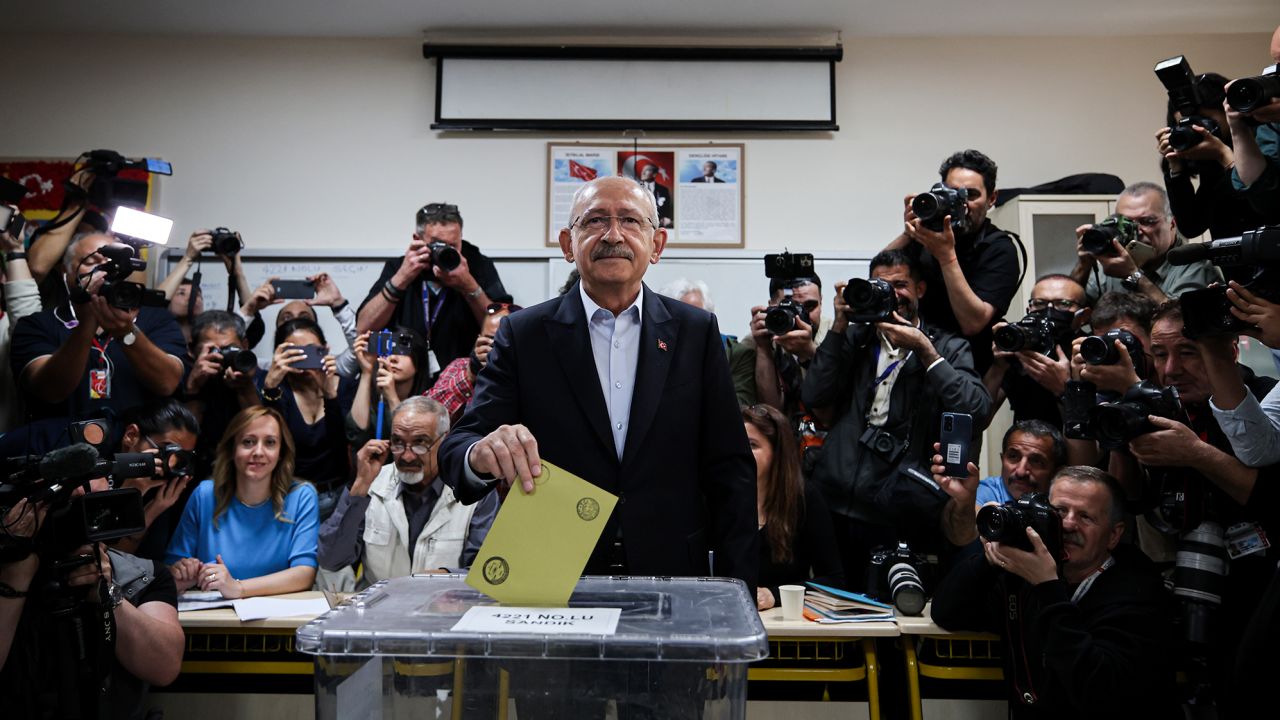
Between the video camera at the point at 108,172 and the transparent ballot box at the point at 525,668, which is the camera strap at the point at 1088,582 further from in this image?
the video camera at the point at 108,172

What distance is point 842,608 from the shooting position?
9.95 ft

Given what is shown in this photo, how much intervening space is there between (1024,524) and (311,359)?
2.86 m

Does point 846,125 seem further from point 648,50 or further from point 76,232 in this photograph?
point 76,232

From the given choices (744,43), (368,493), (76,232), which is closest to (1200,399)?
(368,493)

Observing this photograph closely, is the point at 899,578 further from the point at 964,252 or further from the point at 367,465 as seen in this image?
the point at 367,465

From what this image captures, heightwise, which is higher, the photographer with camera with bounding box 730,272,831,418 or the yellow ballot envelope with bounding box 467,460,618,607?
the photographer with camera with bounding box 730,272,831,418

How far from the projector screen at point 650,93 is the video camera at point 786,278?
2.05 meters

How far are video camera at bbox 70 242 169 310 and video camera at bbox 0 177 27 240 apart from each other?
0.98ft

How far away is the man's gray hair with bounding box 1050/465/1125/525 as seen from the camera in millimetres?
2775

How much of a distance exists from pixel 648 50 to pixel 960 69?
6.18 ft

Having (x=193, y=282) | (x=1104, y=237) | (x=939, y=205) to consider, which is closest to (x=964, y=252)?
(x=939, y=205)

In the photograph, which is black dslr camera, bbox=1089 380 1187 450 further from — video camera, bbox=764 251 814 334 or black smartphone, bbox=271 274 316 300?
black smartphone, bbox=271 274 316 300

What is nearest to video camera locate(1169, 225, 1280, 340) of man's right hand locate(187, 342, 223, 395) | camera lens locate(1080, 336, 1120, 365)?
camera lens locate(1080, 336, 1120, 365)

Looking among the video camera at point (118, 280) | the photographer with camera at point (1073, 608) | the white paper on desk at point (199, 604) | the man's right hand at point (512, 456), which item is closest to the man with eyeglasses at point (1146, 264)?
the photographer with camera at point (1073, 608)
